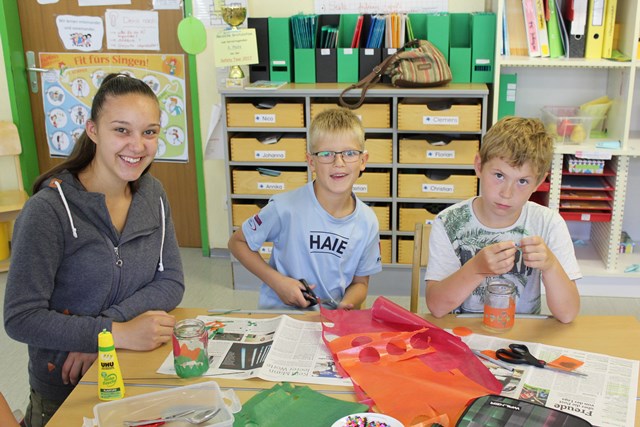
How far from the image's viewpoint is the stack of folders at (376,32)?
11.4 feet

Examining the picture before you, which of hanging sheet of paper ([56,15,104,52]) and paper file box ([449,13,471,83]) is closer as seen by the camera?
paper file box ([449,13,471,83])

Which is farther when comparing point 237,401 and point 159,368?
point 159,368

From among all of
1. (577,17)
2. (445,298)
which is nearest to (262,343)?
(445,298)

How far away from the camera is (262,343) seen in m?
1.56

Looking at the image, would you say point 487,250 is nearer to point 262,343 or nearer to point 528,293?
point 528,293

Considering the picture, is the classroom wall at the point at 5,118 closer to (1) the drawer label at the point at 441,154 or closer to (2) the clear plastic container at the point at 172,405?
(1) the drawer label at the point at 441,154

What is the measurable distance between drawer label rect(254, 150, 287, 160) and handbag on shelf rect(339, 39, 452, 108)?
0.41 meters

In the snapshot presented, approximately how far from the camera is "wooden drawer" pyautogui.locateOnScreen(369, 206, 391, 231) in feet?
11.5

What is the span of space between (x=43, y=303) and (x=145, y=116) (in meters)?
0.50

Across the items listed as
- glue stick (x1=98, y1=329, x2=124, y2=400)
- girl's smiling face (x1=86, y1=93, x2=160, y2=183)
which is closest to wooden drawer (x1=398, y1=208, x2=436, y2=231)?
girl's smiling face (x1=86, y1=93, x2=160, y2=183)

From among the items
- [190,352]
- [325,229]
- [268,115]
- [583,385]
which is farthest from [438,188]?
[190,352]

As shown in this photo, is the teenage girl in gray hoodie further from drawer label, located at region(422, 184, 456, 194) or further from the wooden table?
drawer label, located at region(422, 184, 456, 194)

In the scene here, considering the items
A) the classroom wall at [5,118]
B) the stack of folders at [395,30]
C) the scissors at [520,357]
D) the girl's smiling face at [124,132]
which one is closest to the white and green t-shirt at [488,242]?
the scissors at [520,357]

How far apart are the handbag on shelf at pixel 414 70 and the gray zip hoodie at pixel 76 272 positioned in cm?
177
